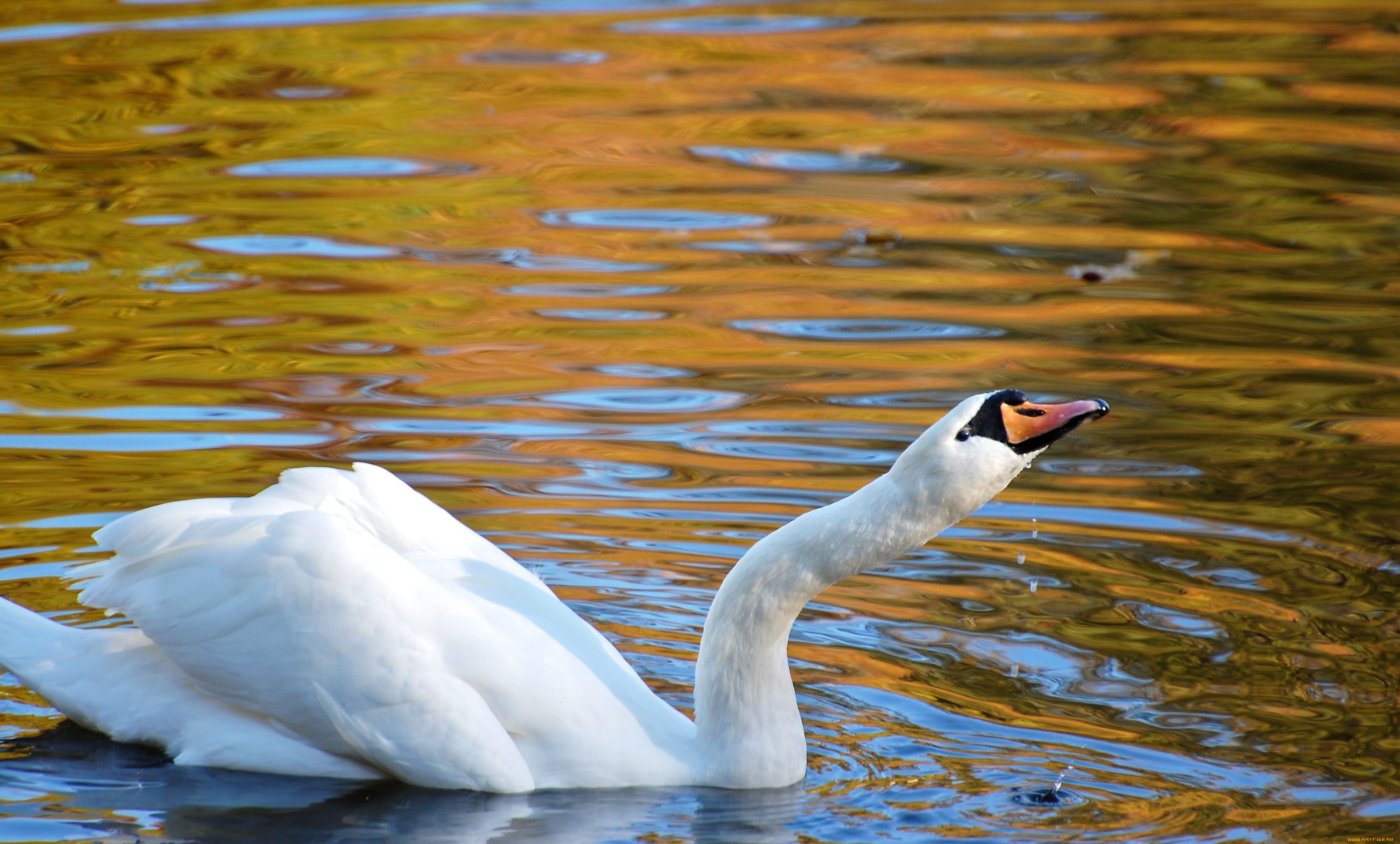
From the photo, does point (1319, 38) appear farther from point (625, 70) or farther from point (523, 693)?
point (523, 693)

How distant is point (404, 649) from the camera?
17.6 feet

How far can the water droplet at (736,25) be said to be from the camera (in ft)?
58.5

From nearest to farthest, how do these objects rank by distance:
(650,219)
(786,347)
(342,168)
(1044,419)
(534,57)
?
(1044,419), (786,347), (650,219), (342,168), (534,57)

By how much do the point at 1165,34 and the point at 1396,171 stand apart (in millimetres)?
4622

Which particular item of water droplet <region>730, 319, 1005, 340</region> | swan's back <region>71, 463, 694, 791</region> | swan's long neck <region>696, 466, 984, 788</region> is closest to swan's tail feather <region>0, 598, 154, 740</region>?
swan's back <region>71, 463, 694, 791</region>

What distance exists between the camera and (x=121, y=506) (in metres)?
7.82

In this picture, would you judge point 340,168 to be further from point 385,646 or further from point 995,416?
point 995,416

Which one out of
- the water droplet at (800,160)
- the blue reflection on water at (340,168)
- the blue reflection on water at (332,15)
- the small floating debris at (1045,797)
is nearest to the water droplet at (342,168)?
the blue reflection on water at (340,168)

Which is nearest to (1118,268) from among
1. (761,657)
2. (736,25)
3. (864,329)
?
(864,329)

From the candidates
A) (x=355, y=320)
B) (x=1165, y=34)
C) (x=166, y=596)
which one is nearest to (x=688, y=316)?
(x=355, y=320)

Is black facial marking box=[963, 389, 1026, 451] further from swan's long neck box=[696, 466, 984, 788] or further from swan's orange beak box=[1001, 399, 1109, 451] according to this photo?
swan's long neck box=[696, 466, 984, 788]

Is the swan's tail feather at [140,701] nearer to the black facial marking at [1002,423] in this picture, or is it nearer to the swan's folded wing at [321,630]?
the swan's folded wing at [321,630]

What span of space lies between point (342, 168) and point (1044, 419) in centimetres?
967

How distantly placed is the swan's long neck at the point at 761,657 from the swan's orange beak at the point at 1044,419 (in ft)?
2.28
